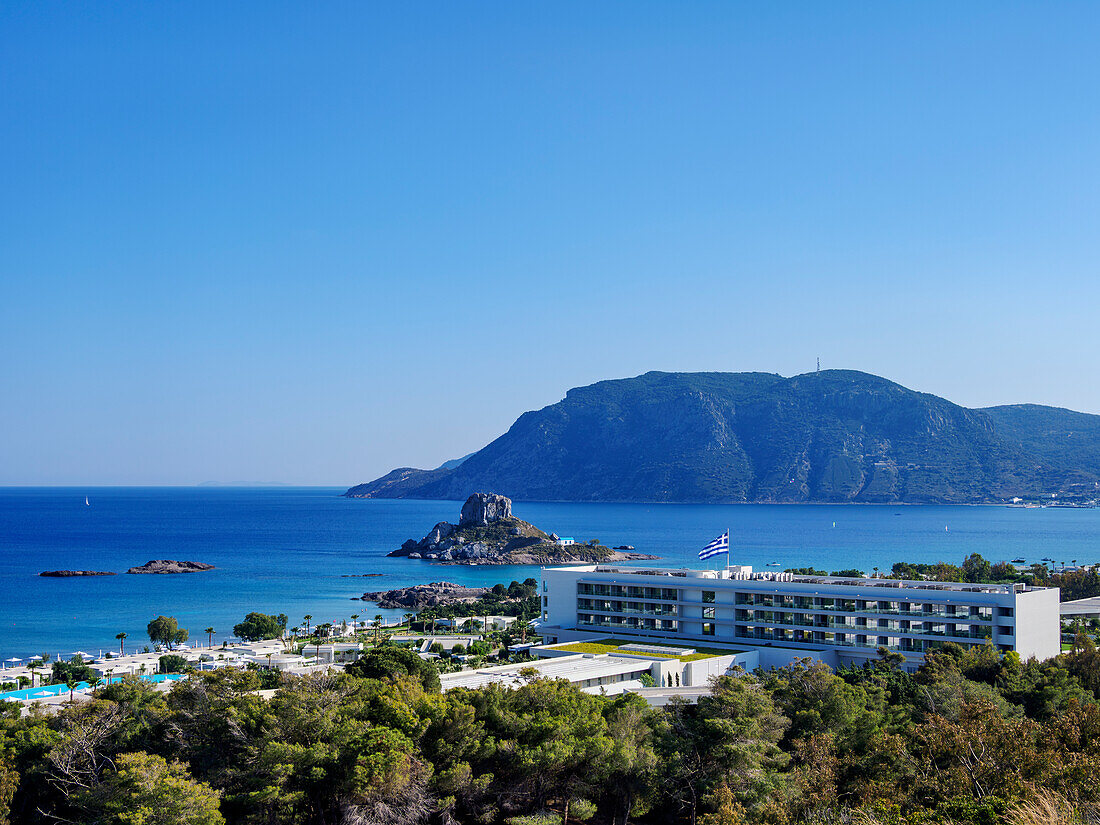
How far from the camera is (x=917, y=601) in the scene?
53.1 metres

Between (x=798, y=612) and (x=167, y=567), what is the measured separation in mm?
106972

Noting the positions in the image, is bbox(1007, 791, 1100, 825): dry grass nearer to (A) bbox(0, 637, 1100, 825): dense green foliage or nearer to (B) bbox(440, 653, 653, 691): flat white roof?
(A) bbox(0, 637, 1100, 825): dense green foliage

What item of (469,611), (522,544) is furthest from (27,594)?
(522,544)

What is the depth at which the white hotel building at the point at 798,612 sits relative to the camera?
51406 mm

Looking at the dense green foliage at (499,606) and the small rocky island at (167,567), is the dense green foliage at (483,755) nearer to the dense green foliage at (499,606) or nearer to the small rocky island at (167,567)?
the dense green foliage at (499,606)

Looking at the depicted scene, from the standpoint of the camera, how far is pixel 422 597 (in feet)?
367

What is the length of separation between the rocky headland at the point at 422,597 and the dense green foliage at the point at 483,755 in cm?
7645

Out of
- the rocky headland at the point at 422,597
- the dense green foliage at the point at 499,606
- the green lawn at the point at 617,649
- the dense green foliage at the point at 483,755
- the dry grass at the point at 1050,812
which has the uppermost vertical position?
the dry grass at the point at 1050,812

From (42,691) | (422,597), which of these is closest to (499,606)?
(422,597)

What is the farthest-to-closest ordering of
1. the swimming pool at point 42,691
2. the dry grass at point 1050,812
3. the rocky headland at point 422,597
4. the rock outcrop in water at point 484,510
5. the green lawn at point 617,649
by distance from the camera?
the rock outcrop in water at point 484,510 < the rocky headland at point 422,597 < the green lawn at point 617,649 < the swimming pool at point 42,691 < the dry grass at point 1050,812

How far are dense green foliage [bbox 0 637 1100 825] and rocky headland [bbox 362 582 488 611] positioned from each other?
3010 inches

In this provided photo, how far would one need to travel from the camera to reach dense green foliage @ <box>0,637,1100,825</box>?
2352cm

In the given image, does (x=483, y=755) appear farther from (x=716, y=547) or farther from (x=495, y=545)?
(x=495, y=545)

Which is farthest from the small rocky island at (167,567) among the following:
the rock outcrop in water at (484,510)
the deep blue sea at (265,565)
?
the rock outcrop in water at (484,510)
